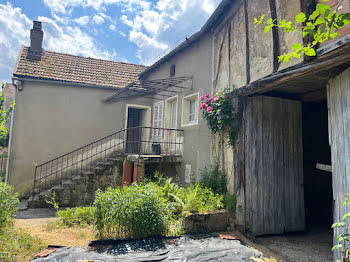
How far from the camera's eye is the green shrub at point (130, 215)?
404 cm

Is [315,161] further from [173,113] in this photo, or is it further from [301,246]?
[173,113]

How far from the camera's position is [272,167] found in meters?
5.08

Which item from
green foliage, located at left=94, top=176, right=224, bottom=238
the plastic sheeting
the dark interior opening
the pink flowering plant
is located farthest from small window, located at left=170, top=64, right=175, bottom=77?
the plastic sheeting

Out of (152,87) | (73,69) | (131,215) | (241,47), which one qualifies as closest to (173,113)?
(152,87)

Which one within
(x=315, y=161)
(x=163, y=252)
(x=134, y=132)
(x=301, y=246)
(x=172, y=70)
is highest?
(x=172, y=70)

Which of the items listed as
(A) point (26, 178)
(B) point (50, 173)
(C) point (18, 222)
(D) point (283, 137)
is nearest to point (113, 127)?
(B) point (50, 173)

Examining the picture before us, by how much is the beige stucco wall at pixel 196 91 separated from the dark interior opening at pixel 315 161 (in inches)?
109

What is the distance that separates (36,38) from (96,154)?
5.92 metres

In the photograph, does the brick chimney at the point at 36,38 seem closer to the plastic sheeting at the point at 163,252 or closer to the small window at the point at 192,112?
the small window at the point at 192,112

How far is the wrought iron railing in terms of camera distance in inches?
309

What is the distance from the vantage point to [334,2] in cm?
296

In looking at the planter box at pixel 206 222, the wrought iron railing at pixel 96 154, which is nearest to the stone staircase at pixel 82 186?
the wrought iron railing at pixel 96 154

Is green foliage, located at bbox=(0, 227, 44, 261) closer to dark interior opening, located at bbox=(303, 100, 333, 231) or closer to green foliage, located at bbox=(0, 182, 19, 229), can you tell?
Answer: green foliage, located at bbox=(0, 182, 19, 229)

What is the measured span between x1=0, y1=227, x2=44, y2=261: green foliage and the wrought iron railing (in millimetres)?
3702
